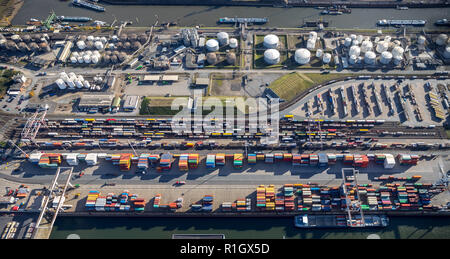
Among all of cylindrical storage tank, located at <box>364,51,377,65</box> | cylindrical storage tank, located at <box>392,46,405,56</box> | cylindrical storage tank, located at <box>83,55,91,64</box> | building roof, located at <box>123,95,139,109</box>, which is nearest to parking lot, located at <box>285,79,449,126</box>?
cylindrical storage tank, located at <box>364,51,377,65</box>

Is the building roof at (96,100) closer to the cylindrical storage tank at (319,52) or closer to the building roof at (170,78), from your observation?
the building roof at (170,78)

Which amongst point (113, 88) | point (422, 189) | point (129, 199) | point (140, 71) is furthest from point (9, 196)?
point (422, 189)

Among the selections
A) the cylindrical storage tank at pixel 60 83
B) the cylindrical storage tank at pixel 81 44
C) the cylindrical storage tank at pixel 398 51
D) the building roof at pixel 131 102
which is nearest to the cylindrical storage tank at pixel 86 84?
the cylindrical storage tank at pixel 60 83

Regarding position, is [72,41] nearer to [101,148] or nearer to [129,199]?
[101,148]

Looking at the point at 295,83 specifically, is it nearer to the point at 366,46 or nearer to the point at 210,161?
the point at 366,46

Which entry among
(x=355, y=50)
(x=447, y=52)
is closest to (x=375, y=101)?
(x=355, y=50)

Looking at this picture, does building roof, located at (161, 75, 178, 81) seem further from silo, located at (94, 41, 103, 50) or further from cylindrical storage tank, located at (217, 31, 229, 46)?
silo, located at (94, 41, 103, 50)
